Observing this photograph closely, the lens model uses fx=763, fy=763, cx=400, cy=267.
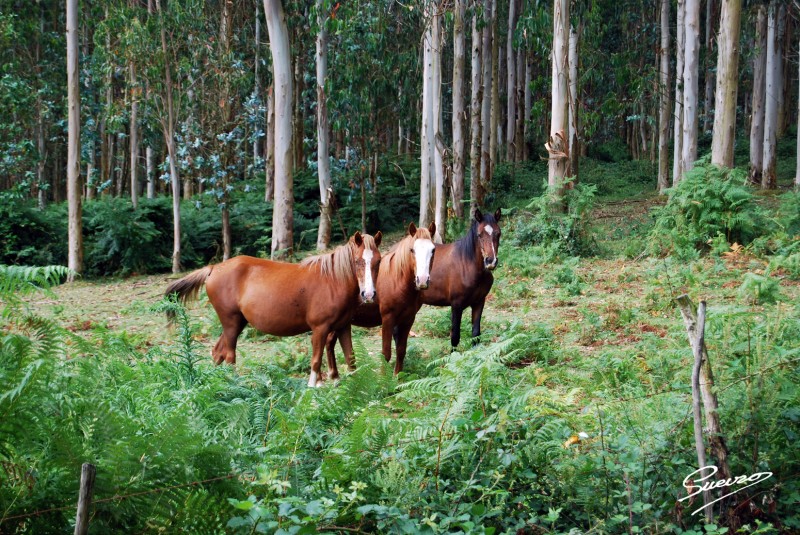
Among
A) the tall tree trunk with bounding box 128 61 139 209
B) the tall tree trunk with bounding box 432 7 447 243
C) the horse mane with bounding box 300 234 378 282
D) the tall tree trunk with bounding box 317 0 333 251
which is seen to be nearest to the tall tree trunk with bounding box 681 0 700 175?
the tall tree trunk with bounding box 432 7 447 243

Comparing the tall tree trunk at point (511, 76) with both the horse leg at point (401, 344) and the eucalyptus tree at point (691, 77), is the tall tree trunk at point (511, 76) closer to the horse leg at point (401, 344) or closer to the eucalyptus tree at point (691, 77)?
the eucalyptus tree at point (691, 77)

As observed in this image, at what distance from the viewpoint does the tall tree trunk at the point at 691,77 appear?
750 inches

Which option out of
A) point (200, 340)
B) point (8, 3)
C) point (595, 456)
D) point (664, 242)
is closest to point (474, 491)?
point (595, 456)

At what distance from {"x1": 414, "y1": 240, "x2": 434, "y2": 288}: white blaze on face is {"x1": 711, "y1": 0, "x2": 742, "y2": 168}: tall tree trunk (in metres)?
9.68

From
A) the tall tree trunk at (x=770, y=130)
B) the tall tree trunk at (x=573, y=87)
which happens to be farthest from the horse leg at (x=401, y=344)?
the tall tree trunk at (x=770, y=130)

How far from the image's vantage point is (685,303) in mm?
4133

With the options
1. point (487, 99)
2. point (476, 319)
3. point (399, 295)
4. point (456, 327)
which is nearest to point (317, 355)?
point (399, 295)

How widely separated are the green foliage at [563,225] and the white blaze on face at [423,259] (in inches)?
297

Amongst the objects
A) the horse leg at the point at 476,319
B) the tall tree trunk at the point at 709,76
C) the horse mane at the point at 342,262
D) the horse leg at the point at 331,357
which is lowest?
the horse leg at the point at 331,357

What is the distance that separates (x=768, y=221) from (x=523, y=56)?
25.4m

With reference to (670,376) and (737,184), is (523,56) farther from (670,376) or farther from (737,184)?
(670,376)

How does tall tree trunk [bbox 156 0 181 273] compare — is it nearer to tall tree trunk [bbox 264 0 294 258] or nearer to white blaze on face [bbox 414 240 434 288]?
tall tree trunk [bbox 264 0 294 258]

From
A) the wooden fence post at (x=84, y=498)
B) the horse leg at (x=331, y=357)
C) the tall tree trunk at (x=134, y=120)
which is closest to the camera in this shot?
the wooden fence post at (x=84, y=498)

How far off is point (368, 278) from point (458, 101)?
13196 millimetres
